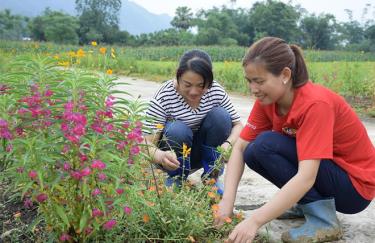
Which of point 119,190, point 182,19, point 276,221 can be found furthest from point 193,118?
point 182,19

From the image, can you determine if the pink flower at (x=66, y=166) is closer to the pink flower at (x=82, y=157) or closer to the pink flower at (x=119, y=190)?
the pink flower at (x=82, y=157)

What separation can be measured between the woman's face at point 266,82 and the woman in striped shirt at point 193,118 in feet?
2.16

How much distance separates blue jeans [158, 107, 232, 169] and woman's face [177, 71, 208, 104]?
0.20m

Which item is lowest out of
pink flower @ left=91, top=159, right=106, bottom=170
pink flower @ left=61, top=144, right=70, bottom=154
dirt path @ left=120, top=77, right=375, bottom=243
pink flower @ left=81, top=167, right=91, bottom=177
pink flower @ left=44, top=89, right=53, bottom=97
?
dirt path @ left=120, top=77, right=375, bottom=243

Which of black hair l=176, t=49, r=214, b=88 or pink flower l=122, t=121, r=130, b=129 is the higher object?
black hair l=176, t=49, r=214, b=88

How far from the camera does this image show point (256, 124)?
8.39 ft

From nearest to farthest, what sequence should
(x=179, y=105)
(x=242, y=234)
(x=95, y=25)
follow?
(x=242, y=234), (x=179, y=105), (x=95, y=25)

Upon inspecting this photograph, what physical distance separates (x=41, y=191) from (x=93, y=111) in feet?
1.14

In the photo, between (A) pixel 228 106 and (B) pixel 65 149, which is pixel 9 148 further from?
(A) pixel 228 106

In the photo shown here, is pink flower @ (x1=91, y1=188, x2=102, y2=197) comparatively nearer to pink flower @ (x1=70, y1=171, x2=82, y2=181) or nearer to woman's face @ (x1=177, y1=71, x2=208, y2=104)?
pink flower @ (x1=70, y1=171, x2=82, y2=181)

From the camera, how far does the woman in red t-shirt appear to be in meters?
2.07

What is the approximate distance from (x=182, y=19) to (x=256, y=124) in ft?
244

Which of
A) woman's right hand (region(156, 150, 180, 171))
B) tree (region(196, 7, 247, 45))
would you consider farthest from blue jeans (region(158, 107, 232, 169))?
tree (region(196, 7, 247, 45))

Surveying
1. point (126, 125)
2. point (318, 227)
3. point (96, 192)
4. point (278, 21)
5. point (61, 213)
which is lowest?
point (318, 227)
